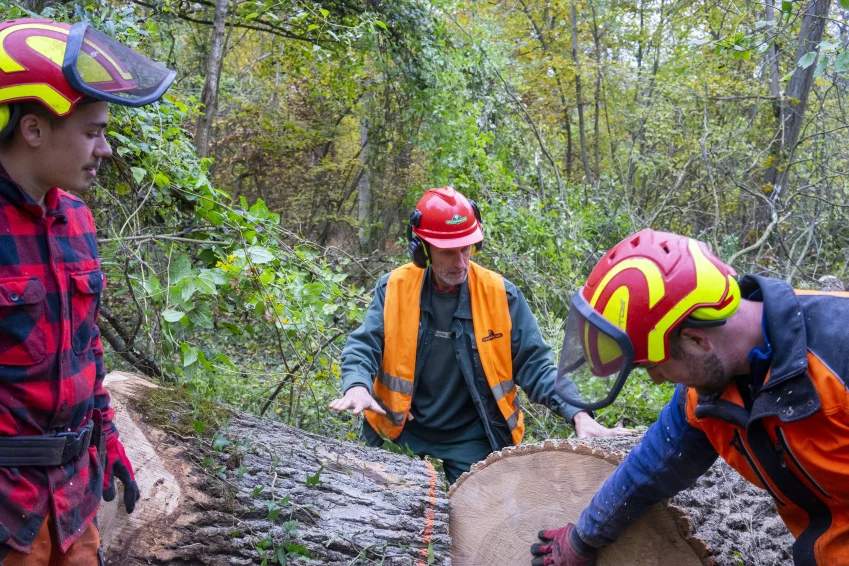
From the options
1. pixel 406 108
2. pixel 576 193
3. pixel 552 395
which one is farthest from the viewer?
pixel 576 193

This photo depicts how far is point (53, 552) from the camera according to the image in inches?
73.4

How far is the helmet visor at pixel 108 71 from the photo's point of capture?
171 centimetres

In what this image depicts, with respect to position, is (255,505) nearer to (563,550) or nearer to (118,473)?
(118,473)

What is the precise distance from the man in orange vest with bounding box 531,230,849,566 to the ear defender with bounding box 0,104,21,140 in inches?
61.1

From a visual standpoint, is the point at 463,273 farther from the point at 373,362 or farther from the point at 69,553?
the point at 69,553

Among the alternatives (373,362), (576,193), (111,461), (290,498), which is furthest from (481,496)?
(576,193)

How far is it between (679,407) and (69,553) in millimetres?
1870

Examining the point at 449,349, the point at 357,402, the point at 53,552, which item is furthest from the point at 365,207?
the point at 53,552

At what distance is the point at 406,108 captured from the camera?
27.5ft

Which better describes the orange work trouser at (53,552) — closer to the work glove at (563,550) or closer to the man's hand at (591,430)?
the work glove at (563,550)

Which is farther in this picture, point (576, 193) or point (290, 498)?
point (576, 193)

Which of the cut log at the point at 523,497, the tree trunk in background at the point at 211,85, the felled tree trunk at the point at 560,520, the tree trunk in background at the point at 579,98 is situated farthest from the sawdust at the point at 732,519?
the tree trunk in background at the point at 579,98

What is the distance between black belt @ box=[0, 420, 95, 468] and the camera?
172cm

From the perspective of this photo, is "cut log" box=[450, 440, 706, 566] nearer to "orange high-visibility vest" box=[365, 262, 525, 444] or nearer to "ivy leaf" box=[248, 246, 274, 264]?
"orange high-visibility vest" box=[365, 262, 525, 444]
